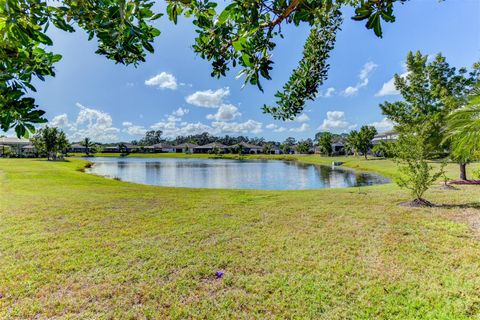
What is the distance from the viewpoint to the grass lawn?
336 centimetres

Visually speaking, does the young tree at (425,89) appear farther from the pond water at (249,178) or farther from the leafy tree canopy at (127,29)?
the leafy tree canopy at (127,29)

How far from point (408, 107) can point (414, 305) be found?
16.7 meters

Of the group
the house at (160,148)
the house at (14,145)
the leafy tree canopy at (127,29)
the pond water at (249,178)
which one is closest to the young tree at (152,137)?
the house at (160,148)

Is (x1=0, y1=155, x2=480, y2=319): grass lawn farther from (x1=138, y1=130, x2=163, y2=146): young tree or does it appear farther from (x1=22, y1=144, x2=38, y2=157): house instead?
(x1=138, y1=130, x2=163, y2=146): young tree

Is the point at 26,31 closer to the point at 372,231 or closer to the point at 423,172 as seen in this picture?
the point at 372,231

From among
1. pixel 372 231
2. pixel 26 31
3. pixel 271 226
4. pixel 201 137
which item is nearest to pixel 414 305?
pixel 372 231

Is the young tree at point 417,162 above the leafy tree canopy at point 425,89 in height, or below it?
below

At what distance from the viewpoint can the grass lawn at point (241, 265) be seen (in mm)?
3359

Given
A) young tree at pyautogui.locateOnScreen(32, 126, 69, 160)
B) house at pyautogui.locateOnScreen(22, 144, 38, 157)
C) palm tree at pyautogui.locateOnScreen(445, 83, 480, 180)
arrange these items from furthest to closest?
house at pyautogui.locateOnScreen(22, 144, 38, 157), young tree at pyautogui.locateOnScreen(32, 126, 69, 160), palm tree at pyautogui.locateOnScreen(445, 83, 480, 180)

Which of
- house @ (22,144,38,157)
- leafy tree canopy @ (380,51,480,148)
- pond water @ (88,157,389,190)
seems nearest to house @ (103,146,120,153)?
house @ (22,144,38,157)

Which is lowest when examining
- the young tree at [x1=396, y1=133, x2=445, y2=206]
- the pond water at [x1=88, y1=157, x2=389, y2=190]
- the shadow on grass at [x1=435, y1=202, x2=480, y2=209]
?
the pond water at [x1=88, y1=157, x2=389, y2=190]

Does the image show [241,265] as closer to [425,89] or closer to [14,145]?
[425,89]

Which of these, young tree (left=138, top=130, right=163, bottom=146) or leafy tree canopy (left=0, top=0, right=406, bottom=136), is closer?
leafy tree canopy (left=0, top=0, right=406, bottom=136)

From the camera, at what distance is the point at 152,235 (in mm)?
6203
